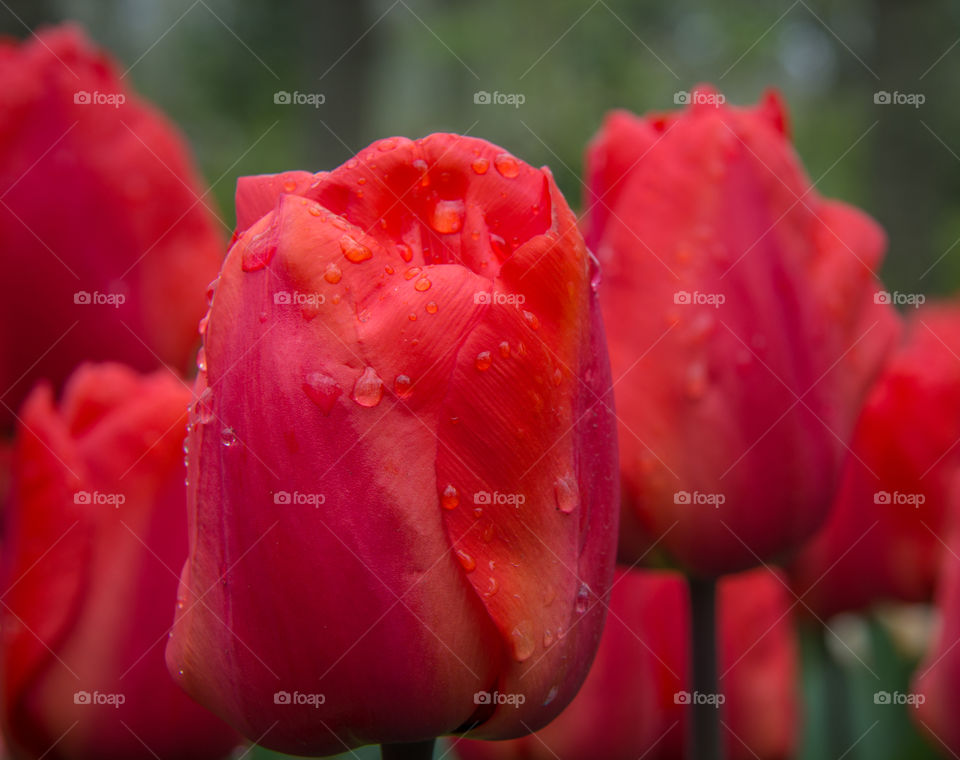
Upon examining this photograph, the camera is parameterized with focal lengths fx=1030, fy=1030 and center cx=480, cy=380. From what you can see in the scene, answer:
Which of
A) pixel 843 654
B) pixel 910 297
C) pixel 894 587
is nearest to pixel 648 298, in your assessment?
pixel 910 297

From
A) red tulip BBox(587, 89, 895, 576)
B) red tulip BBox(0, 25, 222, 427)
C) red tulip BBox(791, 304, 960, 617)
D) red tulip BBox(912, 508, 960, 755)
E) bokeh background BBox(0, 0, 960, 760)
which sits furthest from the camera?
bokeh background BBox(0, 0, 960, 760)

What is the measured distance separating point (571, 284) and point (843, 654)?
108 cm

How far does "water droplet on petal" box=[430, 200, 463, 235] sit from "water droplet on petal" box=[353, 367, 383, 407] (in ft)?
0.30

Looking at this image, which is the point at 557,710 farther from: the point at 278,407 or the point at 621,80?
the point at 621,80

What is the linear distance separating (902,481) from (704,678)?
458mm

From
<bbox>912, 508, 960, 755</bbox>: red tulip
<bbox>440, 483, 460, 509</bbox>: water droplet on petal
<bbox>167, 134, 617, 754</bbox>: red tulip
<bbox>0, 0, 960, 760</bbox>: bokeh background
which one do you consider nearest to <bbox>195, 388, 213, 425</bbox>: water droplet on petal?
<bbox>167, 134, 617, 754</bbox>: red tulip

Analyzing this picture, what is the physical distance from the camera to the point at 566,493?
1.64 ft

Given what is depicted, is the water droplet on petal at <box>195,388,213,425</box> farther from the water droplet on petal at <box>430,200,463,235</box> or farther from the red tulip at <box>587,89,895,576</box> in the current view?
the red tulip at <box>587,89,895,576</box>

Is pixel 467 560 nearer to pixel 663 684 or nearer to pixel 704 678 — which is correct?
pixel 704 678

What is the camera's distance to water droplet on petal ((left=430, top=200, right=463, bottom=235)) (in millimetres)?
508

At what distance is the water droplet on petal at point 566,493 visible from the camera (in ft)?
1.63

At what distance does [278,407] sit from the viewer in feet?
1.52

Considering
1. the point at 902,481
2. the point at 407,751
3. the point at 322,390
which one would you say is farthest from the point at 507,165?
the point at 902,481

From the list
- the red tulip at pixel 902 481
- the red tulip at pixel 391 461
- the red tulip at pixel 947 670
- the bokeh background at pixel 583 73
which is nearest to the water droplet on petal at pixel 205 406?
the red tulip at pixel 391 461
